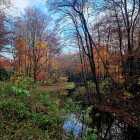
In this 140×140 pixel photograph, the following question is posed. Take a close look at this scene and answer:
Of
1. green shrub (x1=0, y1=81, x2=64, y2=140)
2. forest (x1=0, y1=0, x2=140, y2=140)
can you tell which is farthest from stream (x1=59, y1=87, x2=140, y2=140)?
green shrub (x1=0, y1=81, x2=64, y2=140)

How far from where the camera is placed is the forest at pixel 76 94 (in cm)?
300

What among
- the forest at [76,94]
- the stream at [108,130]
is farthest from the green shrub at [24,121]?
the stream at [108,130]

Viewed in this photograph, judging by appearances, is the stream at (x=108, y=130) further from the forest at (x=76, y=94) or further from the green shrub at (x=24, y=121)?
the green shrub at (x=24, y=121)

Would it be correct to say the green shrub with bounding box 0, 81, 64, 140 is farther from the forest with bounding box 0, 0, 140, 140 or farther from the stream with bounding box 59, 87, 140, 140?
the stream with bounding box 59, 87, 140, 140

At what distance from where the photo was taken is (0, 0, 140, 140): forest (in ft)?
9.84

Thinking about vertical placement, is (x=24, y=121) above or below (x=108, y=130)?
above

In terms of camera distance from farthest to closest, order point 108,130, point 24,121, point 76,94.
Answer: point 76,94 < point 108,130 < point 24,121

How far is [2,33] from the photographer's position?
22.7 ft

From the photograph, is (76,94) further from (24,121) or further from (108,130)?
(24,121)

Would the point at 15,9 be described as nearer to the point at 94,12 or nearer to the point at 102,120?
the point at 94,12

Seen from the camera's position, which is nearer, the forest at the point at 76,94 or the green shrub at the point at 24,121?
the green shrub at the point at 24,121

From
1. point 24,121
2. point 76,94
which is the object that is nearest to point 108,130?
point 24,121

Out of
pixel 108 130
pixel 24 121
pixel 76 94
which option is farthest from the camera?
pixel 76 94

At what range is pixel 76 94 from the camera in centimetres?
1135
